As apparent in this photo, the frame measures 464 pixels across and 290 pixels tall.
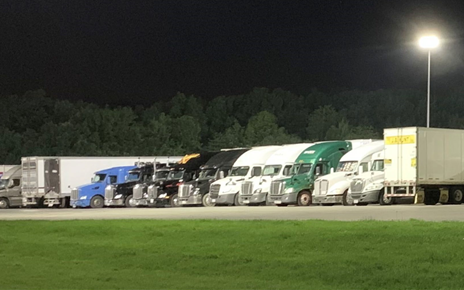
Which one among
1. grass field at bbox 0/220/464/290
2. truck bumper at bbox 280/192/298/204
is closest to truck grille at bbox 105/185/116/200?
truck bumper at bbox 280/192/298/204

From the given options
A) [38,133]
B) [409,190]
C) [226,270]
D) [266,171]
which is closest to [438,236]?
[226,270]

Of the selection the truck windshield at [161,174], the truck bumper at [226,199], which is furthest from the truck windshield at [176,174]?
the truck bumper at [226,199]

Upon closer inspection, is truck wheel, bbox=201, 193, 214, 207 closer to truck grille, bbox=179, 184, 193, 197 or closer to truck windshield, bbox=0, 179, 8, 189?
truck grille, bbox=179, 184, 193, 197

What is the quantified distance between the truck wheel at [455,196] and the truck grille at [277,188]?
8.08 metres

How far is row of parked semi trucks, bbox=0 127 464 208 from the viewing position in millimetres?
36188

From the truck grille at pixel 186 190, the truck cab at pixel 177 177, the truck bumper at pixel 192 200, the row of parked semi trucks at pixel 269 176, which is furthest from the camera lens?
the truck cab at pixel 177 177

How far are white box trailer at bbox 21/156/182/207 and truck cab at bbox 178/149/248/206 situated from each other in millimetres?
8270

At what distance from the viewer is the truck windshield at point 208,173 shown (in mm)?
45406

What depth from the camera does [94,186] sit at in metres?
49.0

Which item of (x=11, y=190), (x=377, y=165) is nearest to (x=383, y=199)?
(x=377, y=165)

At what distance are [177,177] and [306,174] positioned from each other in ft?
30.6

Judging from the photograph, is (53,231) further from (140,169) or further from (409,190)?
(140,169)

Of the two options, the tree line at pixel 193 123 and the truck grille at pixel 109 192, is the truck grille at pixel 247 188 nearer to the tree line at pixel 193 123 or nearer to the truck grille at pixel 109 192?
the truck grille at pixel 109 192

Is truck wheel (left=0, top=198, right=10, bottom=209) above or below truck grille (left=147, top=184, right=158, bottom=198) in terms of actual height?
below
